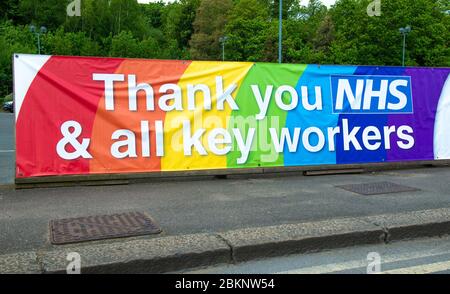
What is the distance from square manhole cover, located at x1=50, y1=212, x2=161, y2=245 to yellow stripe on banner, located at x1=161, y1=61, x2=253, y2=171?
1.95 meters

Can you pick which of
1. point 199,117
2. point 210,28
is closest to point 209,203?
point 199,117

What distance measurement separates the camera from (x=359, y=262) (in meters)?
4.44

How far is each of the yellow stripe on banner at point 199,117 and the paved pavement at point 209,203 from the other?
308mm

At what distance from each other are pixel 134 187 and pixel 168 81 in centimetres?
162

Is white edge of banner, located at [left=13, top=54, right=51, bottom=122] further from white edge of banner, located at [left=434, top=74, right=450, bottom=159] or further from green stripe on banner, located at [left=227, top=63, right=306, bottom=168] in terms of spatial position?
white edge of banner, located at [left=434, top=74, right=450, bottom=159]

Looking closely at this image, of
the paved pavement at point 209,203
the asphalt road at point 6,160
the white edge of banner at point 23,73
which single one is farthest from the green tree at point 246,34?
the white edge of banner at point 23,73

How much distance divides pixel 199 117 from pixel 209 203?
1.77 metres

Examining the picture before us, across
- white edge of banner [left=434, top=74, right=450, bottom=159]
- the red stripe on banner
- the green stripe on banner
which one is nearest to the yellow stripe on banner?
the green stripe on banner

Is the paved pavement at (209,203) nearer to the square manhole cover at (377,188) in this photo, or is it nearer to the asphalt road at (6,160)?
the square manhole cover at (377,188)

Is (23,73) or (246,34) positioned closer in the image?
(23,73)

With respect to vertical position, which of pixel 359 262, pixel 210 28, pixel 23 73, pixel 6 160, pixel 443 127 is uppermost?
pixel 210 28

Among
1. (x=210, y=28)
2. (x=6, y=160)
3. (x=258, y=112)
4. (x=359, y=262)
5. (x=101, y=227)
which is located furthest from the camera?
(x=210, y=28)

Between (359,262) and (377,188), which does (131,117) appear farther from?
(359,262)

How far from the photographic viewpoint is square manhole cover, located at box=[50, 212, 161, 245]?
462cm
